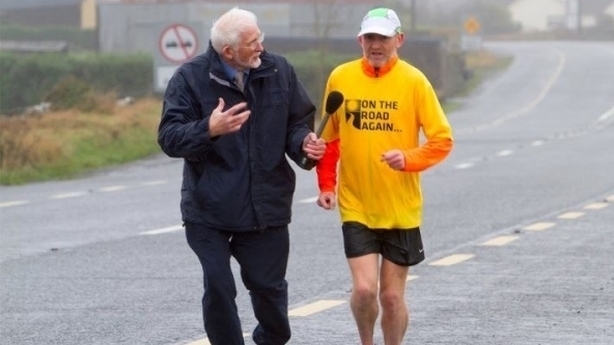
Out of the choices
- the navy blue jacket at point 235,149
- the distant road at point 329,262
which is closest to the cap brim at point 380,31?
the navy blue jacket at point 235,149

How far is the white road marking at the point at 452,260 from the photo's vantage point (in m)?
13.6

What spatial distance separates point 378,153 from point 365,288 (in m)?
0.60

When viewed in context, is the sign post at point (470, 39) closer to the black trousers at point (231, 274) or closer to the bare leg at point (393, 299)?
the bare leg at point (393, 299)

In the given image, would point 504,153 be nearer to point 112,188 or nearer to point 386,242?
point 112,188

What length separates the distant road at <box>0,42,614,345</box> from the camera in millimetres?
10172

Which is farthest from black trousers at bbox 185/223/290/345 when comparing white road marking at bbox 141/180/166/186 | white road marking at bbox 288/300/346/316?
white road marking at bbox 141/180/166/186

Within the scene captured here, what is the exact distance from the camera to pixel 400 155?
7.71m

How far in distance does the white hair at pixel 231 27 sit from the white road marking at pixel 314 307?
347cm

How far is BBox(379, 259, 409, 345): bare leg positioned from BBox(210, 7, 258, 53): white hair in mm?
1291

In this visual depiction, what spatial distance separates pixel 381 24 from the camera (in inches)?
308

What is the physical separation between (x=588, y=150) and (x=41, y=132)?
9322mm

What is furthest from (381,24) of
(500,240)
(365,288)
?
(500,240)

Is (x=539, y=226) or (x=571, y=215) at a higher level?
(x=539, y=226)

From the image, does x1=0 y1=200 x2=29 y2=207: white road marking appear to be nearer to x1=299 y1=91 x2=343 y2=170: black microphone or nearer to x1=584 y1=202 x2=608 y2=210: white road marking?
x1=584 y1=202 x2=608 y2=210: white road marking
